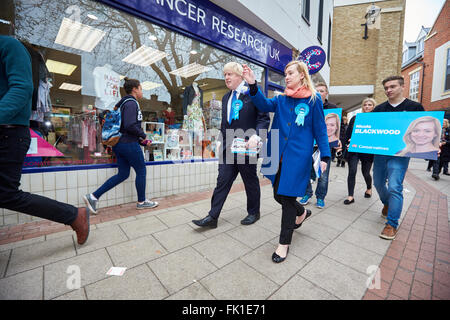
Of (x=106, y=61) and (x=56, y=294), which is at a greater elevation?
(x=106, y=61)

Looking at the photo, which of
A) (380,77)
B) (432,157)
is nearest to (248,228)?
(432,157)

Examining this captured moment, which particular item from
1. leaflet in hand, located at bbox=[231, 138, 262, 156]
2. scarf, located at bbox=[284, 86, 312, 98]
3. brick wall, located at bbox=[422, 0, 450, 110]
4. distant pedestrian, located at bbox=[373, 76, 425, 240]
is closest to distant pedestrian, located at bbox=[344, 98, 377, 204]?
distant pedestrian, located at bbox=[373, 76, 425, 240]

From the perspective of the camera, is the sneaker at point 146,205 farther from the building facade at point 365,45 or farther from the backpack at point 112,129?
the building facade at point 365,45

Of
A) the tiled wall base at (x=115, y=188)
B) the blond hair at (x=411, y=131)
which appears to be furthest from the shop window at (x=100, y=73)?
the blond hair at (x=411, y=131)

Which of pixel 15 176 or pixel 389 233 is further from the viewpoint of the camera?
pixel 389 233

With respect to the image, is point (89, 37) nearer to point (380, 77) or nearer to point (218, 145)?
point (218, 145)

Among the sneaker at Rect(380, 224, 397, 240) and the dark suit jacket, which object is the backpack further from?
the sneaker at Rect(380, 224, 397, 240)

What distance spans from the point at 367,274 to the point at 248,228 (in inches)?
53.7

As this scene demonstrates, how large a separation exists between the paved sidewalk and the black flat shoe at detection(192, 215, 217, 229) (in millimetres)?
86

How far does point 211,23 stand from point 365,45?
1513 cm

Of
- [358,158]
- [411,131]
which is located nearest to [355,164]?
[358,158]

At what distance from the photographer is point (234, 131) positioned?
8.64 ft

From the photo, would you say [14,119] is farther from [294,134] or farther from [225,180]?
[294,134]
